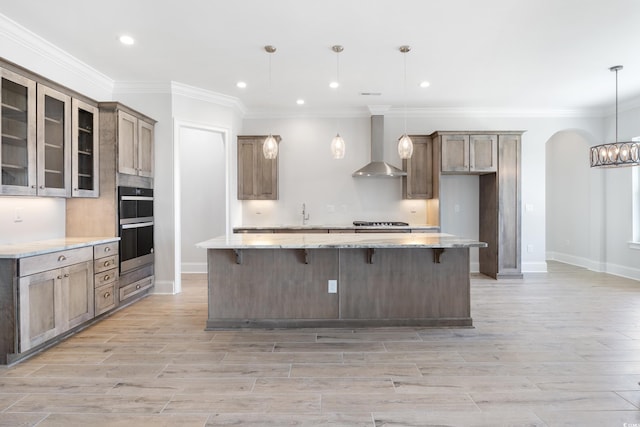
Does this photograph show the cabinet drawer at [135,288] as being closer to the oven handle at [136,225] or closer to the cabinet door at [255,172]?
the oven handle at [136,225]

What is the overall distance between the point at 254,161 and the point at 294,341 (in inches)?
139

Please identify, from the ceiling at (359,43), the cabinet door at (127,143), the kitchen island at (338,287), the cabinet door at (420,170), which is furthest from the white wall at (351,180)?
the kitchen island at (338,287)

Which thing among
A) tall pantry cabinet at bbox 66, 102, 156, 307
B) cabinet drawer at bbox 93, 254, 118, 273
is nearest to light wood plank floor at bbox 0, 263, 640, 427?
cabinet drawer at bbox 93, 254, 118, 273

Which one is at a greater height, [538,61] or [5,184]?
[538,61]

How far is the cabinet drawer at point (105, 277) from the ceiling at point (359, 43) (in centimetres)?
238

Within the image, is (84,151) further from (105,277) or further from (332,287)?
(332,287)

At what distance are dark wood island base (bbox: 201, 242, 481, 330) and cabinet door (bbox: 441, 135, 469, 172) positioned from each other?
2.57 m

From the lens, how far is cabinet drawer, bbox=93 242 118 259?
3717 mm

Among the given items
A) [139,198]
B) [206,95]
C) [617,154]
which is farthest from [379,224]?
[139,198]

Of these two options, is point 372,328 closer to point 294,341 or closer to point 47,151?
point 294,341

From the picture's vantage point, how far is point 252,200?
6305 mm

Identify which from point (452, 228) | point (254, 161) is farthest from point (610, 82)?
point (254, 161)

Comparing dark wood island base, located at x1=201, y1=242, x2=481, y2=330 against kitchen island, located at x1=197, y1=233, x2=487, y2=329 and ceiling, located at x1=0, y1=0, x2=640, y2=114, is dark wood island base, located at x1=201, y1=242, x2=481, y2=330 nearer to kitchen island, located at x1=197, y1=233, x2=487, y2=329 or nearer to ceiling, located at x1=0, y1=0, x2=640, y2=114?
kitchen island, located at x1=197, y1=233, x2=487, y2=329

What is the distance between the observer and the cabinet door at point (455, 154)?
19.2 feet
